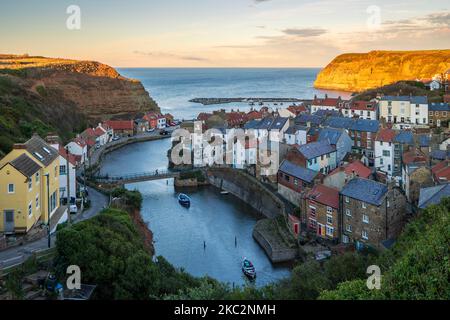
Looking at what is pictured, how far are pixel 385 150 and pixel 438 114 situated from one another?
13.8m

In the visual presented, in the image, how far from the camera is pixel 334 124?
120ft

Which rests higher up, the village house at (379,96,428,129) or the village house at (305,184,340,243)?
the village house at (379,96,428,129)

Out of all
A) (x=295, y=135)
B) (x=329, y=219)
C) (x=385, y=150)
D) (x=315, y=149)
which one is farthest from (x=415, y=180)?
(x=295, y=135)

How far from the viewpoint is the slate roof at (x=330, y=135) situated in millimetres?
30909

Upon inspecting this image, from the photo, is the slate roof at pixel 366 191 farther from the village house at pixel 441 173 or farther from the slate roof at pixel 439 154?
the slate roof at pixel 439 154

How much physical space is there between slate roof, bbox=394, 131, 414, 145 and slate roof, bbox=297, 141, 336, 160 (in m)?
3.70

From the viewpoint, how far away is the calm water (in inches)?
801

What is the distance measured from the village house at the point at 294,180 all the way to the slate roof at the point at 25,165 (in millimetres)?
12299

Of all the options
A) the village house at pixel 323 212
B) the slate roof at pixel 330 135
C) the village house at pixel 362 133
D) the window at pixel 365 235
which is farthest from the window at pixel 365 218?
the village house at pixel 362 133

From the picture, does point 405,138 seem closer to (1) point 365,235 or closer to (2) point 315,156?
(2) point 315,156

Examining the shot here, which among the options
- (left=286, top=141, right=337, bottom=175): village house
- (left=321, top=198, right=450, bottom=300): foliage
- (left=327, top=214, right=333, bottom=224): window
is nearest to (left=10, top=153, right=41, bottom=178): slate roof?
(left=321, top=198, right=450, bottom=300): foliage

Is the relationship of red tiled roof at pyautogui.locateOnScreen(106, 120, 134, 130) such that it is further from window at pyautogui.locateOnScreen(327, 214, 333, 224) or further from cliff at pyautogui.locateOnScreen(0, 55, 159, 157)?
window at pyautogui.locateOnScreen(327, 214, 333, 224)
